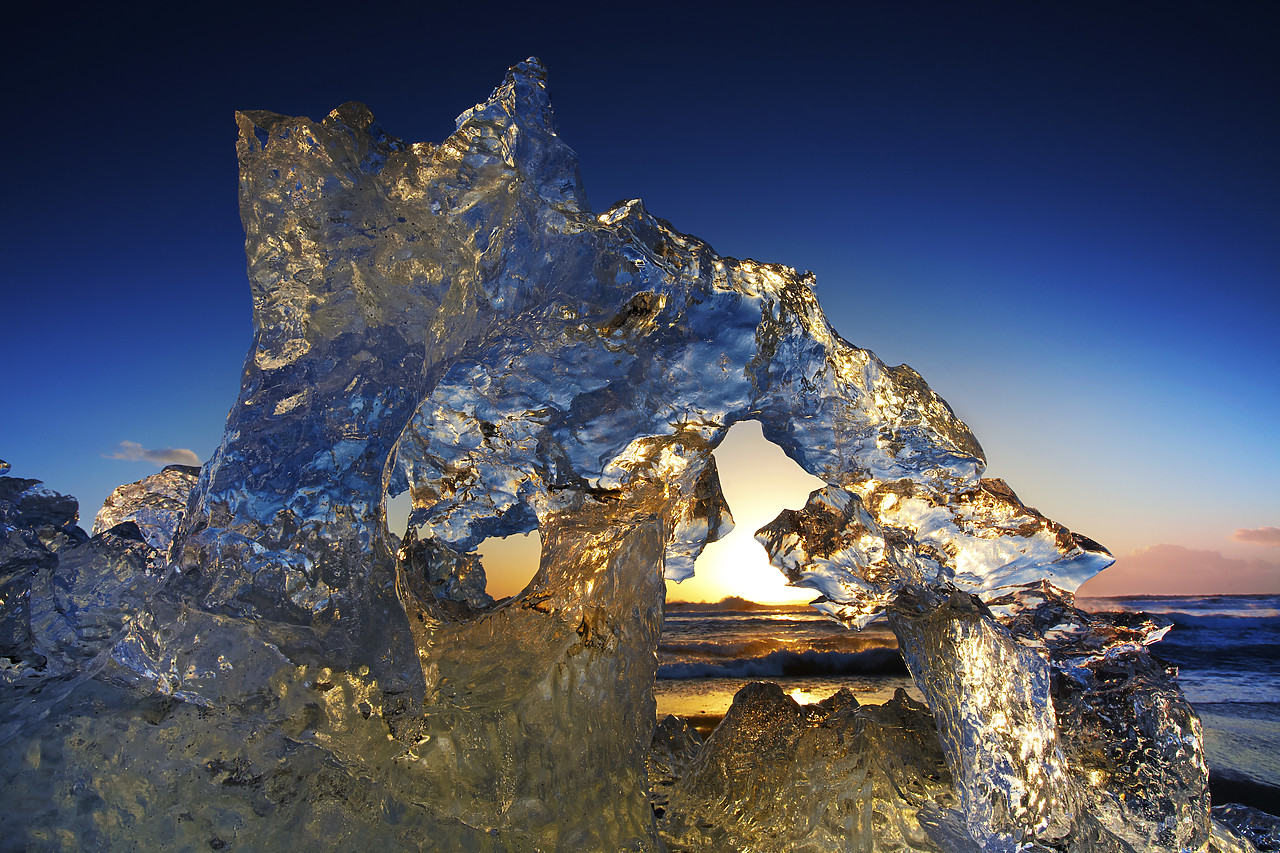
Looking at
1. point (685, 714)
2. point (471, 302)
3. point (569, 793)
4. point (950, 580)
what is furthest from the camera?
point (685, 714)

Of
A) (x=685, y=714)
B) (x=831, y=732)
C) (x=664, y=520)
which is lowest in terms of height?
(x=685, y=714)

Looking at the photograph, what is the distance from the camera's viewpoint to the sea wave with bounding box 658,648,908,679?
6.87 metres

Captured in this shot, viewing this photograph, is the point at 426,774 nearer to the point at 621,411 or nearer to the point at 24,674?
the point at 24,674

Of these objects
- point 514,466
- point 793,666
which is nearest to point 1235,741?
point 793,666

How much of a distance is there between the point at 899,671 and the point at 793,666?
1.19m

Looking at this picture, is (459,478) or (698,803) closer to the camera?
(698,803)

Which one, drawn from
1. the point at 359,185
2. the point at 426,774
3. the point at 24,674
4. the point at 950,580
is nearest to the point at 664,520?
the point at 950,580

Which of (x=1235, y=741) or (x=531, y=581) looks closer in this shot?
(x=531, y=581)

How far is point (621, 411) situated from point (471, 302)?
58 centimetres

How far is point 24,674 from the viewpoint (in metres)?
1.34

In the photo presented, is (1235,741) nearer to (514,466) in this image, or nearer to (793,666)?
(793,666)

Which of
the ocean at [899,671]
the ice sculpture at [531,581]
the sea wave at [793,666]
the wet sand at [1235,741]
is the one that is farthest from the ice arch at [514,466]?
the sea wave at [793,666]

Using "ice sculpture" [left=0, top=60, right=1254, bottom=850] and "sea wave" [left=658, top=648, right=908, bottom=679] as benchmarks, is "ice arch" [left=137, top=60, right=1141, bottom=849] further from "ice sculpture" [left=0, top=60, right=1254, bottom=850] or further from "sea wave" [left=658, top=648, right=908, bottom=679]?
"sea wave" [left=658, top=648, right=908, bottom=679]

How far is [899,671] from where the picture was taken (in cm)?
673
